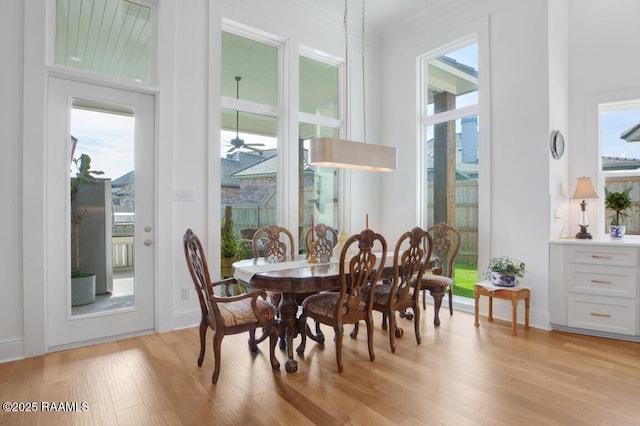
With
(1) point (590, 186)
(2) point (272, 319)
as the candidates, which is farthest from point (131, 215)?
(1) point (590, 186)

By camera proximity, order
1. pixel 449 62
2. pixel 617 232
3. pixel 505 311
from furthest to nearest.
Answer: pixel 449 62 → pixel 505 311 → pixel 617 232

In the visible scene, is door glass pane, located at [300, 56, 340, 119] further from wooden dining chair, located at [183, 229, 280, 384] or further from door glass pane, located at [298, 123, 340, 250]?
wooden dining chair, located at [183, 229, 280, 384]

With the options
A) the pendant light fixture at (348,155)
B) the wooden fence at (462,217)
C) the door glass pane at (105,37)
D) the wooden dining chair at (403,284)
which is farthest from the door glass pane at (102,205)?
the wooden dining chair at (403,284)

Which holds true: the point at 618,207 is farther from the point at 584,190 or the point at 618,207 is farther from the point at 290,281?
the point at 290,281

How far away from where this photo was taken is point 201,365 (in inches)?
106

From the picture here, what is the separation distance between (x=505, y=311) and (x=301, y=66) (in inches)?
152

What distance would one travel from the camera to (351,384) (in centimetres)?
242

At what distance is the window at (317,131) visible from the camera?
15.4ft

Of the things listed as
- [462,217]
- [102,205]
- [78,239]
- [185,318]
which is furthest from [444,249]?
[78,239]

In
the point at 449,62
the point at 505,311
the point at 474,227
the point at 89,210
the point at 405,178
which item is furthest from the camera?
the point at 405,178

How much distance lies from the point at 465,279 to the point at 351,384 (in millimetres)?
2736

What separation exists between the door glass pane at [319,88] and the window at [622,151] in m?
3.16

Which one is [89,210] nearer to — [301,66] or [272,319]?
[272,319]

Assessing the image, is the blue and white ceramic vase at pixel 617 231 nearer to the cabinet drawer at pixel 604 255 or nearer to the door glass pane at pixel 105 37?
the cabinet drawer at pixel 604 255
